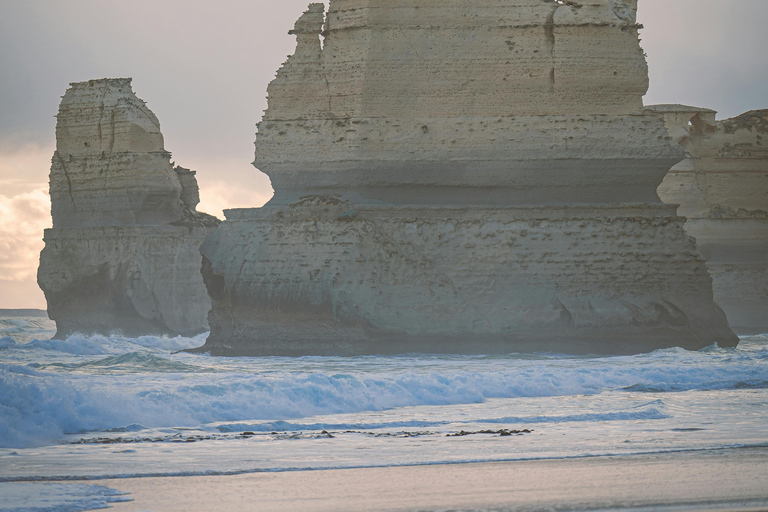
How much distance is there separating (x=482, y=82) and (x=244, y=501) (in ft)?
57.3

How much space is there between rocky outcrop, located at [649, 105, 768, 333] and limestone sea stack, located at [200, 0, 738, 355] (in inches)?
636

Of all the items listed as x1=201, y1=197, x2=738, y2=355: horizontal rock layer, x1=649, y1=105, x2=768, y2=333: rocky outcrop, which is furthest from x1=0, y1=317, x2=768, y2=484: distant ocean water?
x1=649, y1=105, x2=768, y2=333: rocky outcrop

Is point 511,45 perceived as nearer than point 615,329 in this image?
No

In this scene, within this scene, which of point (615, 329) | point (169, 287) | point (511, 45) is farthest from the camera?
point (169, 287)

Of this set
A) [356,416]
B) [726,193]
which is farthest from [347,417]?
[726,193]

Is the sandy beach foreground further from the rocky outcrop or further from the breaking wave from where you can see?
the rocky outcrop

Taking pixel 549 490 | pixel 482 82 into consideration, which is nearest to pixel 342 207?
pixel 482 82

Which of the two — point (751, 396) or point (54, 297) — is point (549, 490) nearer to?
point (751, 396)

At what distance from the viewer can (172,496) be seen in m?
8.95

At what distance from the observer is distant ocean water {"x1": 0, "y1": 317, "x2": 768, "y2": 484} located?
35.4 feet

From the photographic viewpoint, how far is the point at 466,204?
24969 mm

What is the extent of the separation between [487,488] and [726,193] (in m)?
34.9

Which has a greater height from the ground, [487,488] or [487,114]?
[487,114]

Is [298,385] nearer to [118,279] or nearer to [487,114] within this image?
[487,114]
